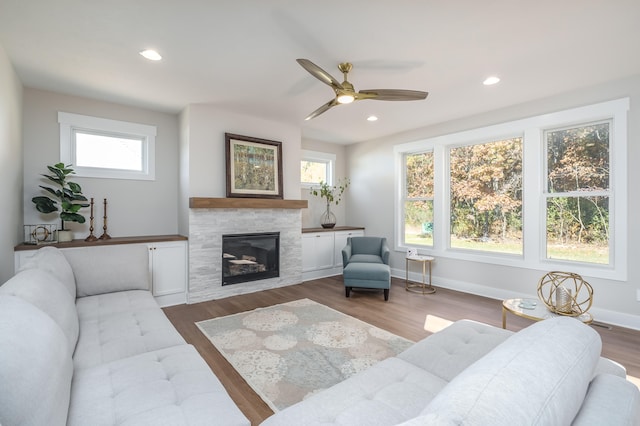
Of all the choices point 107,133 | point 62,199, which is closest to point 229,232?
point 62,199

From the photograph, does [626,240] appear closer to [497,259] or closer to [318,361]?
[497,259]

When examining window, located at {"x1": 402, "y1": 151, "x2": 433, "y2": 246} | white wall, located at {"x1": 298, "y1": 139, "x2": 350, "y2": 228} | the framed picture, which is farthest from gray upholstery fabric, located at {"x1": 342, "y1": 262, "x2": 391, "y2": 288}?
white wall, located at {"x1": 298, "y1": 139, "x2": 350, "y2": 228}

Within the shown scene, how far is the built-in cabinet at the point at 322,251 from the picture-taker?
5207 millimetres

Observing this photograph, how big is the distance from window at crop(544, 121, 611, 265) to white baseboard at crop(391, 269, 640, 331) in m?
0.56

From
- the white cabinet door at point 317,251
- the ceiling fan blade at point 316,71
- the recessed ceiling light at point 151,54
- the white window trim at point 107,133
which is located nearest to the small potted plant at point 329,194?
the white cabinet door at point 317,251

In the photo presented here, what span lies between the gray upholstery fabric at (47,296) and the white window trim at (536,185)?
15.0 feet

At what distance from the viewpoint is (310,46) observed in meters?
2.51

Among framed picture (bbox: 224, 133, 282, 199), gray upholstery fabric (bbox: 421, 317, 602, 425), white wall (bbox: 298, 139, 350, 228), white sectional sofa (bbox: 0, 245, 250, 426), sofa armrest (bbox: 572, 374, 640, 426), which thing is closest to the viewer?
gray upholstery fabric (bbox: 421, 317, 602, 425)

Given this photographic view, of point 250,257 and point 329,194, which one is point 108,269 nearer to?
point 250,257

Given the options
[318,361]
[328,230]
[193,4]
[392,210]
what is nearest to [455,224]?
[392,210]

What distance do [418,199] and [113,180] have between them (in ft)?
15.2

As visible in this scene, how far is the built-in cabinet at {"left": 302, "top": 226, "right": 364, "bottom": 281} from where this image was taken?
5.21 m

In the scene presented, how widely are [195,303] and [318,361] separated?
2210 mm

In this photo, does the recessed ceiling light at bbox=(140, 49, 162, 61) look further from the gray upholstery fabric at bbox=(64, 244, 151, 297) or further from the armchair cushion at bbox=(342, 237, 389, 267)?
the armchair cushion at bbox=(342, 237, 389, 267)
